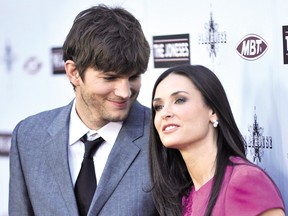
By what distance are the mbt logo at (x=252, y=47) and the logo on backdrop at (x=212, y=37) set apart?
8 cm

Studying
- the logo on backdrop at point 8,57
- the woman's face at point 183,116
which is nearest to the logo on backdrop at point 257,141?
→ the woman's face at point 183,116

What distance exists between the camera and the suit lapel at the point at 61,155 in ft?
7.21

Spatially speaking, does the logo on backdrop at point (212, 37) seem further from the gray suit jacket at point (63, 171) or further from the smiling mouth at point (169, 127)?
the smiling mouth at point (169, 127)

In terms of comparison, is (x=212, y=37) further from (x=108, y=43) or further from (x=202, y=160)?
(x=202, y=160)

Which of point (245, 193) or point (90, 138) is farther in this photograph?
point (90, 138)

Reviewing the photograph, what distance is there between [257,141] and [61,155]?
28.4 inches

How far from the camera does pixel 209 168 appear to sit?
6.70 ft

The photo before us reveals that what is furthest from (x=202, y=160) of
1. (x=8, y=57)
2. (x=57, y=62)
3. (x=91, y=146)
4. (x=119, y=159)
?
(x=8, y=57)

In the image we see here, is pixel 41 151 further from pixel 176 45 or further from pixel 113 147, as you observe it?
pixel 176 45

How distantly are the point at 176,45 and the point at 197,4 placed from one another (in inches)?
7.3

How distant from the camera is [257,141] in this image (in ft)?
7.55

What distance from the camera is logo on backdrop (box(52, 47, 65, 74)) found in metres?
2.86

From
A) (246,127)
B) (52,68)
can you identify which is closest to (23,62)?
(52,68)

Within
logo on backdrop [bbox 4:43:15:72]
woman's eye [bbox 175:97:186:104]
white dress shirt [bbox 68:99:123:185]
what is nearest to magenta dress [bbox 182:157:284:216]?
woman's eye [bbox 175:97:186:104]
